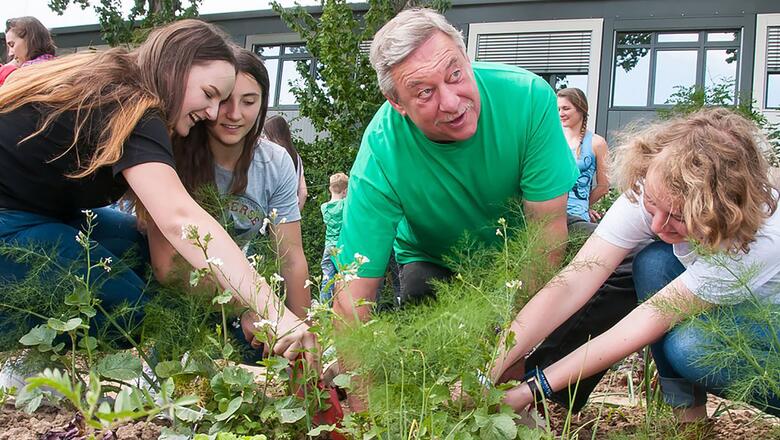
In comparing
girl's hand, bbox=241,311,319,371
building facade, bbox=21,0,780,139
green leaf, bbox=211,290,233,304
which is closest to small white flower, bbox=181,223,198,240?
green leaf, bbox=211,290,233,304

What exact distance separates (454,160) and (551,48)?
10.1m

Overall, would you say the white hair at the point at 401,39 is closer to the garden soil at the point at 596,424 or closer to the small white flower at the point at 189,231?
the small white flower at the point at 189,231

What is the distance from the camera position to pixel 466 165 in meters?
2.39

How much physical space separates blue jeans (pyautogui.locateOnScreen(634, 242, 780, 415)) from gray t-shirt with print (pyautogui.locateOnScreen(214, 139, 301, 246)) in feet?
4.07

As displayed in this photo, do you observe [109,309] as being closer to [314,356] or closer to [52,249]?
[52,249]

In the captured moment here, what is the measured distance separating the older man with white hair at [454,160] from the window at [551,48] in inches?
369

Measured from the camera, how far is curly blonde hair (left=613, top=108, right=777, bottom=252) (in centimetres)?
176

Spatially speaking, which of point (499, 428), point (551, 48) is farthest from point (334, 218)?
point (551, 48)

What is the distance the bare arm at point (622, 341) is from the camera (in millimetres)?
1855

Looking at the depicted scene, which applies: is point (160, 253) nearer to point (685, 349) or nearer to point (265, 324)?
point (265, 324)

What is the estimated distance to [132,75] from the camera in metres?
2.09

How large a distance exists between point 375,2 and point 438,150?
6083 mm

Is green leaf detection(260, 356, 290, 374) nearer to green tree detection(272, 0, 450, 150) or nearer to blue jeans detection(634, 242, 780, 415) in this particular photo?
blue jeans detection(634, 242, 780, 415)

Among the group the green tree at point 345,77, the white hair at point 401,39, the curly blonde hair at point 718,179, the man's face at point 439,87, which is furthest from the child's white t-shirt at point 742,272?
the green tree at point 345,77
